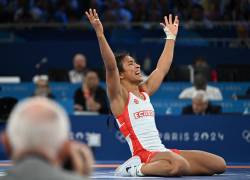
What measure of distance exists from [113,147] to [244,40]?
16.3 ft

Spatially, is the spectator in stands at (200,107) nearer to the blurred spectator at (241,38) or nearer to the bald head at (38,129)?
the blurred spectator at (241,38)

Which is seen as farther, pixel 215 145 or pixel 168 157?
pixel 215 145

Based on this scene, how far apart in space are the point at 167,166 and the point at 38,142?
5307 millimetres

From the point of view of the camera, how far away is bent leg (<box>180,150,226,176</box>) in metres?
8.24

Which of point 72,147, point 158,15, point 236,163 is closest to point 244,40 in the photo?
point 158,15

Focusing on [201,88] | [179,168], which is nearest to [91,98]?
[201,88]

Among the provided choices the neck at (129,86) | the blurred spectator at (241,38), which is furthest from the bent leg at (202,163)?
the blurred spectator at (241,38)

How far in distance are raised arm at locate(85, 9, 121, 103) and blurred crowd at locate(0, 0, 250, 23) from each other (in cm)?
860

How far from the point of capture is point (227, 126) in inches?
460

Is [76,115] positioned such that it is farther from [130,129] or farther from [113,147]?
[130,129]

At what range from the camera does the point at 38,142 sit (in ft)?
8.76

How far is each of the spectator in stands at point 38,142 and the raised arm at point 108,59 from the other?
4.79 m

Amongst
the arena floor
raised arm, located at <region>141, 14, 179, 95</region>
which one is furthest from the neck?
the arena floor

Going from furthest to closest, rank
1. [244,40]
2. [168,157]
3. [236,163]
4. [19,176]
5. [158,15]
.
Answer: [158,15] < [244,40] < [236,163] < [168,157] < [19,176]
